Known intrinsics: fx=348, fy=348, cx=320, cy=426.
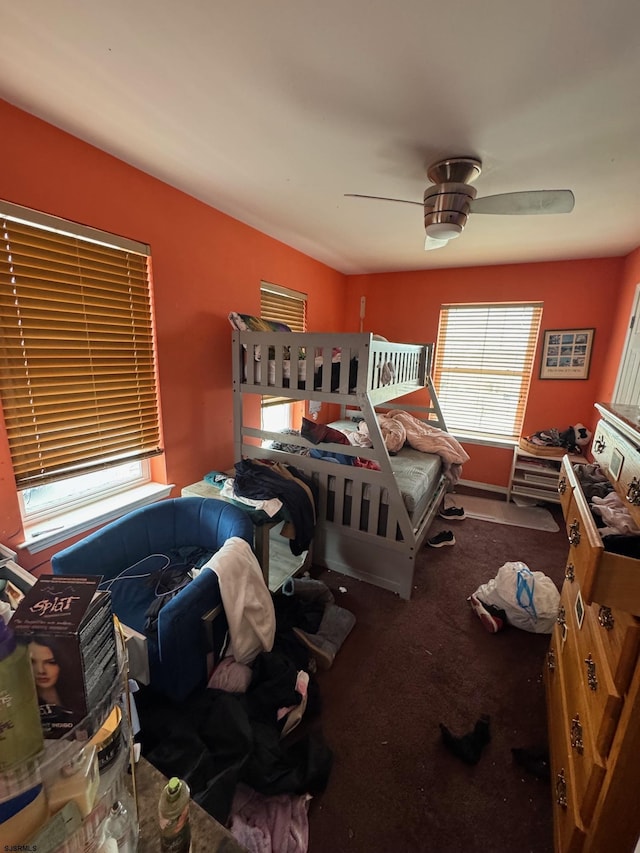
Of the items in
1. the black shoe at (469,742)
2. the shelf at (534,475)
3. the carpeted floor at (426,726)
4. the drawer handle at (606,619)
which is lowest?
the carpeted floor at (426,726)

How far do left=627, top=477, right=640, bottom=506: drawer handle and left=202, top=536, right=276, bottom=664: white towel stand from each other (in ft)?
4.55

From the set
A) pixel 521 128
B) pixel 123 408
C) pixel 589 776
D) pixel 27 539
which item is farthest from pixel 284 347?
pixel 589 776

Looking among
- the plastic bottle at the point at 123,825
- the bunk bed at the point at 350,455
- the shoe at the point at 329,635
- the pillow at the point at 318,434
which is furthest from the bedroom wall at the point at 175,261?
the plastic bottle at the point at 123,825

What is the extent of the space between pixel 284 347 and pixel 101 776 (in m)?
2.01

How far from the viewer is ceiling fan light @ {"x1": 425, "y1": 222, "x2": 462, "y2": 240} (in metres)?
1.78

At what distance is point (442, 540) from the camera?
286 centimetres

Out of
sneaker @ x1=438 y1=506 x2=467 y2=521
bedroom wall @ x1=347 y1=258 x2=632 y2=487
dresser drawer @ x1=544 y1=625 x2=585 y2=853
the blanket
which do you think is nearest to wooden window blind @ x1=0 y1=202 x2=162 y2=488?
the blanket

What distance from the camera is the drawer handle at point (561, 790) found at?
3.49 ft

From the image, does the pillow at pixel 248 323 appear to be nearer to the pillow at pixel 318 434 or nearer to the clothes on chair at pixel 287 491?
the pillow at pixel 318 434

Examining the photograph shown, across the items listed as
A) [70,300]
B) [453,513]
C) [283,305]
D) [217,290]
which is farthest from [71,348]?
[453,513]

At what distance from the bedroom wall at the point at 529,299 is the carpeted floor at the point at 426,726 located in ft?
5.98

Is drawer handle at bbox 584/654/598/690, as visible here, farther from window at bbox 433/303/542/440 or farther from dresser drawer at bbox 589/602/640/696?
window at bbox 433/303/542/440

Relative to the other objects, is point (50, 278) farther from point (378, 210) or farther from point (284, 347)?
point (378, 210)

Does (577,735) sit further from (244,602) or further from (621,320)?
(621,320)
